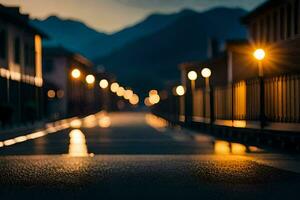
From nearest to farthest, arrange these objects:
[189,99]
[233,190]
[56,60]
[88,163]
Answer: [233,190] → [88,163] → [189,99] → [56,60]

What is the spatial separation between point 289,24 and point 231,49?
10.7 metres

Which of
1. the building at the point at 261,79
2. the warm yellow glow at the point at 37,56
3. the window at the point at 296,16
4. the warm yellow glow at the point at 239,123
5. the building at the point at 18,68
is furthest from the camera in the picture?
the warm yellow glow at the point at 37,56

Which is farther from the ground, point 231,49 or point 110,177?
point 231,49

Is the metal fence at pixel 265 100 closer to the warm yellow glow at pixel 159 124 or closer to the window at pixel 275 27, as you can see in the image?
the warm yellow glow at pixel 159 124

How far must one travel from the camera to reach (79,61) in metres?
89.9

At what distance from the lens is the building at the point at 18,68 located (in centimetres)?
4006

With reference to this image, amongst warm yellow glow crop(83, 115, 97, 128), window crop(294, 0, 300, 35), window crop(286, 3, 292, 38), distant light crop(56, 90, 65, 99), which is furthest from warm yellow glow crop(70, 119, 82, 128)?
distant light crop(56, 90, 65, 99)

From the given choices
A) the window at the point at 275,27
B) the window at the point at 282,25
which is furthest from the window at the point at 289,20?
the window at the point at 275,27

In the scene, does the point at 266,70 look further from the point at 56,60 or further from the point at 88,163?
the point at 56,60

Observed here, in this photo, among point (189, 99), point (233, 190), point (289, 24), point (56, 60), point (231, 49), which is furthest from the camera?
point (56, 60)

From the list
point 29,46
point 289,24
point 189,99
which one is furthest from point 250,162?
point 29,46

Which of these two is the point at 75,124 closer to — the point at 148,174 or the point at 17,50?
the point at 17,50

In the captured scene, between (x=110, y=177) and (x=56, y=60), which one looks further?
(x=56, y=60)

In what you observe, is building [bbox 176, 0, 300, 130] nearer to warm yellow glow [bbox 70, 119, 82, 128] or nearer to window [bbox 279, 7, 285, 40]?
window [bbox 279, 7, 285, 40]
